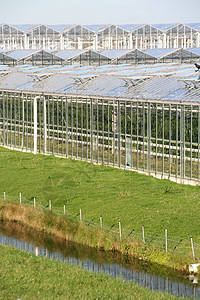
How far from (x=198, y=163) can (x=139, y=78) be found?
12836 mm

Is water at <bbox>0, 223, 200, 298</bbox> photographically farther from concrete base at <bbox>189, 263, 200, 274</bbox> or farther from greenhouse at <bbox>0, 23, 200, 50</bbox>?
greenhouse at <bbox>0, 23, 200, 50</bbox>

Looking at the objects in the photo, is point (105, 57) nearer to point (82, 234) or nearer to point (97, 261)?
point (82, 234)

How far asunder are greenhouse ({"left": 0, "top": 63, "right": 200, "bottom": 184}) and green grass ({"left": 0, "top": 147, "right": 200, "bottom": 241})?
190 centimetres

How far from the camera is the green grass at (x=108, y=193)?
3631cm

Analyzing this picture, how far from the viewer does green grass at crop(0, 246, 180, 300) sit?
2695 centimetres

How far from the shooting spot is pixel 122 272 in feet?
104

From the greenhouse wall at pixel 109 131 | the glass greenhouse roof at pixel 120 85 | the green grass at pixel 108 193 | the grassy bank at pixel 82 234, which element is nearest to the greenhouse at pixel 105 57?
the glass greenhouse roof at pixel 120 85

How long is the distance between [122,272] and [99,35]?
96.2 meters

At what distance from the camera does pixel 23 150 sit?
6406 cm

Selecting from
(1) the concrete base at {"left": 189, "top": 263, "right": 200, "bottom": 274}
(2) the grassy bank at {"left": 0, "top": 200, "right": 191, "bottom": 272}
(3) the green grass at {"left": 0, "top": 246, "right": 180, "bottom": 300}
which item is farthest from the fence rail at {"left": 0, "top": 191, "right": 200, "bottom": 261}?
(3) the green grass at {"left": 0, "top": 246, "right": 180, "bottom": 300}

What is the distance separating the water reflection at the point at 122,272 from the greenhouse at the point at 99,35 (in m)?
86.1

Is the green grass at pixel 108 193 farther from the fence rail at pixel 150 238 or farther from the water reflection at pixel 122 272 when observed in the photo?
the water reflection at pixel 122 272

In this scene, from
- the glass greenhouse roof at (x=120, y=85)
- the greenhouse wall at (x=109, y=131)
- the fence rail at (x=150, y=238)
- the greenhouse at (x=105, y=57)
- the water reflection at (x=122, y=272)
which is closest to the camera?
the water reflection at (x=122, y=272)

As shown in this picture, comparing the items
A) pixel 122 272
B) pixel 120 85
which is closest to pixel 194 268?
pixel 122 272
